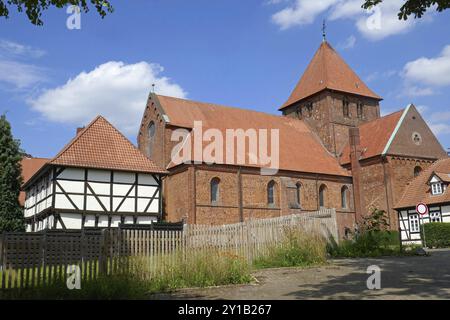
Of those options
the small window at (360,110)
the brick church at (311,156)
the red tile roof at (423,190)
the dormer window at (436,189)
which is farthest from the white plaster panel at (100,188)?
the small window at (360,110)

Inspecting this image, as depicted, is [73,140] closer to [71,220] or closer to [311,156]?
[71,220]

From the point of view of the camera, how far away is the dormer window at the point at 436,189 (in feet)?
117

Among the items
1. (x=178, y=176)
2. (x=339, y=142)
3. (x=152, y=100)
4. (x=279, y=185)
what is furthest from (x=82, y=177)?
(x=339, y=142)

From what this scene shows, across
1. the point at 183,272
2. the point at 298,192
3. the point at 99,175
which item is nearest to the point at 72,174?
the point at 99,175

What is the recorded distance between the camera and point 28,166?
46469mm

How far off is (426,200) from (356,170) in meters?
6.61

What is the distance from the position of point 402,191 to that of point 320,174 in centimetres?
674

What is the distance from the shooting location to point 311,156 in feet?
134

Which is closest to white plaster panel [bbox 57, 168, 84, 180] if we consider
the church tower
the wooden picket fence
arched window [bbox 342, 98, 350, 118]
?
the wooden picket fence

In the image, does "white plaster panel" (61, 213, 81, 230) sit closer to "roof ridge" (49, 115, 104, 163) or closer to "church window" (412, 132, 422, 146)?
"roof ridge" (49, 115, 104, 163)

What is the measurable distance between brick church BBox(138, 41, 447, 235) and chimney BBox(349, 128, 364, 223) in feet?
0.28

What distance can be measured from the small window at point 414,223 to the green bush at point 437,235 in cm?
374
